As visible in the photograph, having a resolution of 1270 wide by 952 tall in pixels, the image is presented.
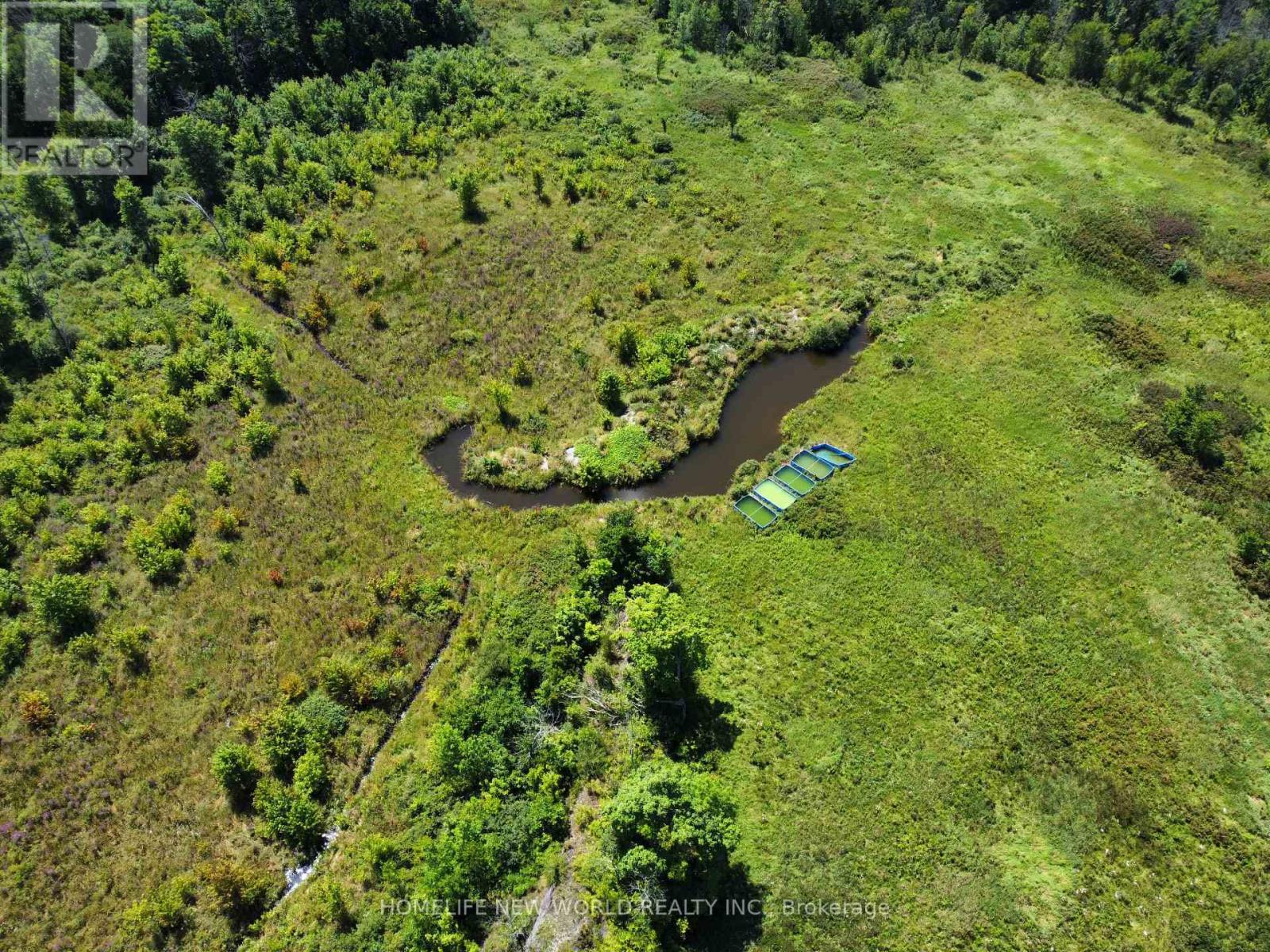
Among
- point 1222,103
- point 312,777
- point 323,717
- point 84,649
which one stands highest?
point 1222,103

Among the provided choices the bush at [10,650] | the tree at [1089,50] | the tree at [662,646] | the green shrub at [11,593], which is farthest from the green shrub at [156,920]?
the tree at [1089,50]

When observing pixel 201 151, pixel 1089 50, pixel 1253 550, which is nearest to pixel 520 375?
pixel 201 151

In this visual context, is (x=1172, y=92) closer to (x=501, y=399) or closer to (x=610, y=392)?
(x=610, y=392)

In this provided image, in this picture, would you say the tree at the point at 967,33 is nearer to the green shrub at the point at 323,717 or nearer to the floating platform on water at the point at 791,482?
the floating platform on water at the point at 791,482

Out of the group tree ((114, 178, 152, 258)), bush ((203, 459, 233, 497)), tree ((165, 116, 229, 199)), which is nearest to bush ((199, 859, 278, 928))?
bush ((203, 459, 233, 497))

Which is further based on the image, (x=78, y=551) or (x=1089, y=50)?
(x=1089, y=50)

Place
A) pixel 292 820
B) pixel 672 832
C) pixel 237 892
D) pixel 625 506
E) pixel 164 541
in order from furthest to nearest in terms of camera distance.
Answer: pixel 625 506, pixel 164 541, pixel 292 820, pixel 237 892, pixel 672 832

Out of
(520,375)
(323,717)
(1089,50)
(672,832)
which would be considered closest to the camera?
(672,832)

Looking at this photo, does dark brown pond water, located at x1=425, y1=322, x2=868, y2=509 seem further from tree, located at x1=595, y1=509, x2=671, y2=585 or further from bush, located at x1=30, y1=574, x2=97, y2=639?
bush, located at x1=30, y1=574, x2=97, y2=639
